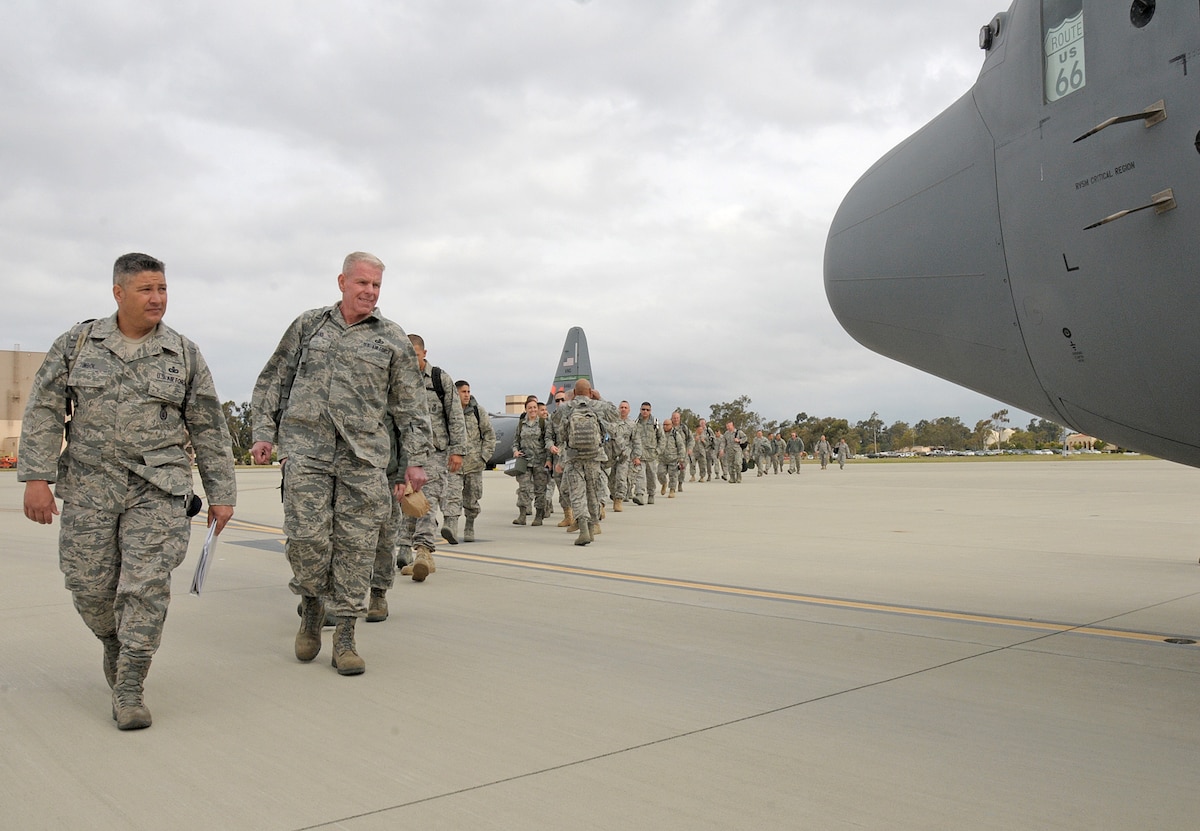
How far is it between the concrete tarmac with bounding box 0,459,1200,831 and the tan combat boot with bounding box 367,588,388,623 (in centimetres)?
9

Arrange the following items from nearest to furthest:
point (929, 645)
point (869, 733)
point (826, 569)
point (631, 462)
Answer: point (869, 733), point (929, 645), point (826, 569), point (631, 462)

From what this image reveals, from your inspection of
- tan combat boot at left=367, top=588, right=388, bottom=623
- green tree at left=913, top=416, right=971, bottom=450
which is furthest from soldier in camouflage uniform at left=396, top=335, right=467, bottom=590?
green tree at left=913, top=416, right=971, bottom=450

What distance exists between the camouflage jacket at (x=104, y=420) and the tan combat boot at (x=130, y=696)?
0.65 m

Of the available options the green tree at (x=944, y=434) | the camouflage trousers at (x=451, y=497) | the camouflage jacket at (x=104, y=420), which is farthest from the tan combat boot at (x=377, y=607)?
the green tree at (x=944, y=434)

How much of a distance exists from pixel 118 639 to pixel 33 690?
2.67 feet

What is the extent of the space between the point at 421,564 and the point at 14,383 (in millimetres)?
70755

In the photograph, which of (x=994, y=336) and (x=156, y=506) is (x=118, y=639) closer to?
(x=156, y=506)

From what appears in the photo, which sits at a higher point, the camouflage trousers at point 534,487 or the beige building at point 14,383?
the beige building at point 14,383

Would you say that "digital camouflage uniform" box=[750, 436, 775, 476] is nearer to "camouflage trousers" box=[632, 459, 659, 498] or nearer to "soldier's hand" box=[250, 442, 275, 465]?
"camouflage trousers" box=[632, 459, 659, 498]

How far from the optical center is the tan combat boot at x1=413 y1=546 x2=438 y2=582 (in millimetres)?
7820

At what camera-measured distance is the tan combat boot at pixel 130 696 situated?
3770mm

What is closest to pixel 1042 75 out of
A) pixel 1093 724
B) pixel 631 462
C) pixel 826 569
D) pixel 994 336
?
pixel 994 336

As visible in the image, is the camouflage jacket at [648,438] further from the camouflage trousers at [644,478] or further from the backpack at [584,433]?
the backpack at [584,433]

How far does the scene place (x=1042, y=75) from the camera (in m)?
4.11
